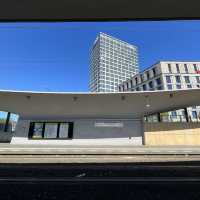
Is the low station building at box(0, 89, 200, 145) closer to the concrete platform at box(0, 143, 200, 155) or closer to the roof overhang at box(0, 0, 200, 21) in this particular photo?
the concrete platform at box(0, 143, 200, 155)

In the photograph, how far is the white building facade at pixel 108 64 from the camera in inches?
6732

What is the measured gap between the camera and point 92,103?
76.6 feet

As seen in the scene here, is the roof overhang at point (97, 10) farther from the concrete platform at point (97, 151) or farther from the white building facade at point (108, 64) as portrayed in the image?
the white building facade at point (108, 64)

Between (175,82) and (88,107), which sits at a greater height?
(175,82)

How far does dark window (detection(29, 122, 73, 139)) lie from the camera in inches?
1047

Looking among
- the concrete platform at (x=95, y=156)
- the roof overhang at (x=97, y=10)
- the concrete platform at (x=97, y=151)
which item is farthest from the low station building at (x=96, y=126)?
the roof overhang at (x=97, y=10)

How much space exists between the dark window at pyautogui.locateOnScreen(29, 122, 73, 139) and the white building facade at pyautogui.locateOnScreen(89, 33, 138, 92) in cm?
13762

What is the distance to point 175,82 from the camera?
79312 mm

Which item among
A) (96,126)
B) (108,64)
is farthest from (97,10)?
(108,64)

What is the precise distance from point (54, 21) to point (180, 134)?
2578 cm

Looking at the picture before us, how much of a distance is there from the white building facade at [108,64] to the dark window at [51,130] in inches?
5418

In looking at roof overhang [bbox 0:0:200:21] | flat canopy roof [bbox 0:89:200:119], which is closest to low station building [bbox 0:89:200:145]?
flat canopy roof [bbox 0:89:200:119]

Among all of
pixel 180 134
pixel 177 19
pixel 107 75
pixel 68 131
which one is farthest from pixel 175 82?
pixel 107 75
